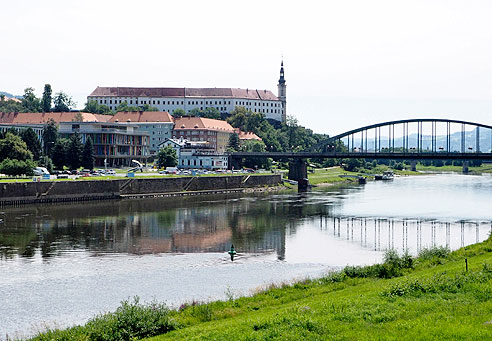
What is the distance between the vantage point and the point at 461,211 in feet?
203

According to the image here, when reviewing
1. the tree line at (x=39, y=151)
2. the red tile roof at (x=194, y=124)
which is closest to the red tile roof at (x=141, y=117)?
the red tile roof at (x=194, y=124)

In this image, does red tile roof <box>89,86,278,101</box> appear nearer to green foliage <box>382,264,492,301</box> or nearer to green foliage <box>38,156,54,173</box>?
green foliage <box>38,156,54,173</box>

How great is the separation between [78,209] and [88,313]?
38.9 meters

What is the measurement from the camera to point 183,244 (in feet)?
137

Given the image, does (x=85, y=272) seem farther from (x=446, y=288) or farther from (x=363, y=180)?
(x=363, y=180)

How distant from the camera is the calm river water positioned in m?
26.6

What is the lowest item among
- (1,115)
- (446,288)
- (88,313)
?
(88,313)

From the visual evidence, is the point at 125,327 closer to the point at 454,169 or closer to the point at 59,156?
the point at 59,156

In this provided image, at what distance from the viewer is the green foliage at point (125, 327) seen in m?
17.2

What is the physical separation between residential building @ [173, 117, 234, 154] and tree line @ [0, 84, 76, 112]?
3107cm

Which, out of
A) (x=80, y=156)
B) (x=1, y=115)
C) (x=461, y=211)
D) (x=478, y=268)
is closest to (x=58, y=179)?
(x=80, y=156)

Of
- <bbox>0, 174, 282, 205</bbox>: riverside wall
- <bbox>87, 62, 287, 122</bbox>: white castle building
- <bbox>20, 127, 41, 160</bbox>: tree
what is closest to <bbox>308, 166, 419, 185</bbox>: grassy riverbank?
<bbox>0, 174, 282, 205</bbox>: riverside wall

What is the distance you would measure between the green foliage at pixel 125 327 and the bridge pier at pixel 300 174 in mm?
80436

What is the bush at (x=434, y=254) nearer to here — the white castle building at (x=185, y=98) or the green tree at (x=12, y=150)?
the green tree at (x=12, y=150)
